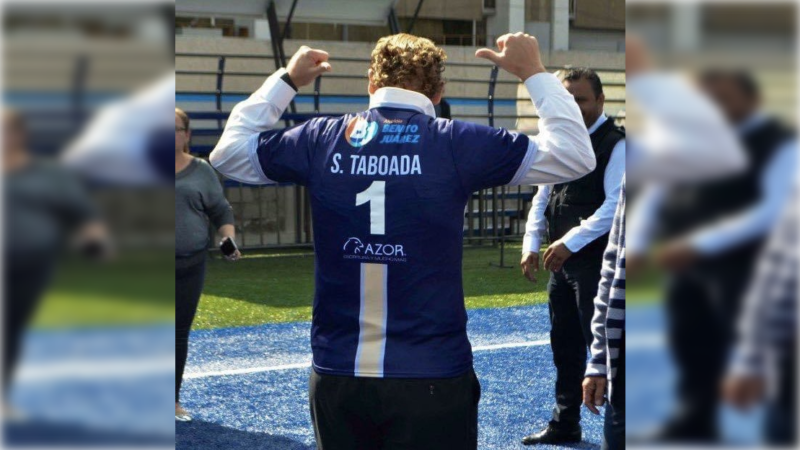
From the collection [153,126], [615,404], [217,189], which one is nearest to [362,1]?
[217,189]

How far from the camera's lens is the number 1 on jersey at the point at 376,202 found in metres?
2.61

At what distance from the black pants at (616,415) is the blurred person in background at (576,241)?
148 centimetres

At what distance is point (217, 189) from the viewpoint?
5375 mm

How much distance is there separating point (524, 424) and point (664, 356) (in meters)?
5.16

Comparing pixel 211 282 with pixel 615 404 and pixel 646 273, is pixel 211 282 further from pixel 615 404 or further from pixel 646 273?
pixel 646 273

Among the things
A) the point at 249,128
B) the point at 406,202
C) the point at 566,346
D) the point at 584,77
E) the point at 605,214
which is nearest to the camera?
the point at 406,202

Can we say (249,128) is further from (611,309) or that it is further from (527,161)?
(611,309)

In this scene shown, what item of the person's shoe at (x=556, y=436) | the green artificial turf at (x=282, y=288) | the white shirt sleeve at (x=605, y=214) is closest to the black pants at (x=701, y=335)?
the white shirt sleeve at (x=605, y=214)

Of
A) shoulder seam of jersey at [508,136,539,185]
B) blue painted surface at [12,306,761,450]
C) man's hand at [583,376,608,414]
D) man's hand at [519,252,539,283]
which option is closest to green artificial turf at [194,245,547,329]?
blue painted surface at [12,306,761,450]

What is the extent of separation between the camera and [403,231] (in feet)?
8.58

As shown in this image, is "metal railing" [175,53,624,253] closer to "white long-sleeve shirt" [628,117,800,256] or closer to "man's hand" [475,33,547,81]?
"man's hand" [475,33,547,81]

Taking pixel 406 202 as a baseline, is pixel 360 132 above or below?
above

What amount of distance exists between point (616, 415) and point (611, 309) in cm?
47

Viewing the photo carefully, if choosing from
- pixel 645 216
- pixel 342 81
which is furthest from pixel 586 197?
pixel 342 81
